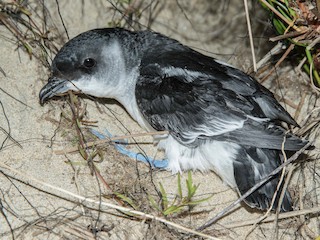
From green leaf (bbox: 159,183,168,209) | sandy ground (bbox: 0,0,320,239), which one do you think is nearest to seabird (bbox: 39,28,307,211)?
sandy ground (bbox: 0,0,320,239)

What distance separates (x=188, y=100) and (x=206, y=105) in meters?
0.09

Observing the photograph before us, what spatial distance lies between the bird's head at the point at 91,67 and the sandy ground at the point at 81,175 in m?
0.14

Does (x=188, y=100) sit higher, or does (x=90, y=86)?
(x=90, y=86)

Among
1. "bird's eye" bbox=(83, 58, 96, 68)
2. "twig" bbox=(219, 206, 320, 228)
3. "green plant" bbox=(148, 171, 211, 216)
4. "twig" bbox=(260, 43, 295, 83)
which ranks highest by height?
"bird's eye" bbox=(83, 58, 96, 68)

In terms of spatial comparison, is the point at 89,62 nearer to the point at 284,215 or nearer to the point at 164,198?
the point at 164,198

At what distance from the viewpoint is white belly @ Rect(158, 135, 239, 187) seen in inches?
114

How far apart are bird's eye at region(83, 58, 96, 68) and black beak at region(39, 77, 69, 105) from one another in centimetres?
14

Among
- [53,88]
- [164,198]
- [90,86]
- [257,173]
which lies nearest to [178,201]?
[164,198]

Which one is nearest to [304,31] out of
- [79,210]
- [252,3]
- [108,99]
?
[252,3]

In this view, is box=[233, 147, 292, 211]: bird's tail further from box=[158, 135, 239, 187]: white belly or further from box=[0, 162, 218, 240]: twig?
box=[0, 162, 218, 240]: twig

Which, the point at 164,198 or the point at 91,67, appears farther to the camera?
the point at 91,67

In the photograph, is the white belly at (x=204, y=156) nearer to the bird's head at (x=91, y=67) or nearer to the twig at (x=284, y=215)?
the twig at (x=284, y=215)

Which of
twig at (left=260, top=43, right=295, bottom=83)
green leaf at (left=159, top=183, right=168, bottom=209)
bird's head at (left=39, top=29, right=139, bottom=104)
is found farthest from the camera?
twig at (left=260, top=43, right=295, bottom=83)

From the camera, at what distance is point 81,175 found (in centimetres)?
297
